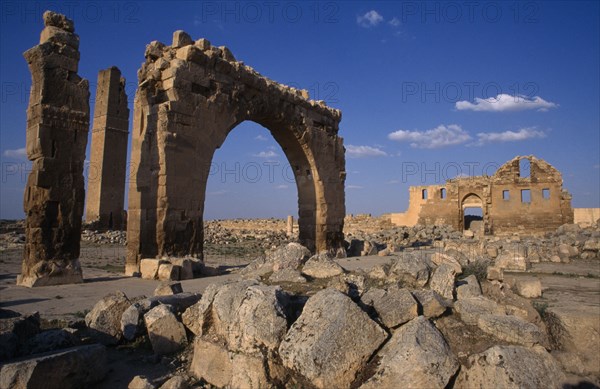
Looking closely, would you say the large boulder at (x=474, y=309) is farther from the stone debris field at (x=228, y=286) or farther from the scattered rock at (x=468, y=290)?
the scattered rock at (x=468, y=290)

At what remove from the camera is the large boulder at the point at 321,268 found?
4848 millimetres

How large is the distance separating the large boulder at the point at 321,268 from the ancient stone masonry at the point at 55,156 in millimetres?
4456

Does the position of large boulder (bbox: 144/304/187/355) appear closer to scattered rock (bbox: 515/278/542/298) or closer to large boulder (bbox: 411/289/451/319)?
large boulder (bbox: 411/289/451/319)

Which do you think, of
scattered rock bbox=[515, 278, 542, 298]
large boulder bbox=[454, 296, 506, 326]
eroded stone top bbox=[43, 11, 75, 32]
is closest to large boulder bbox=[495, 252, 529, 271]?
scattered rock bbox=[515, 278, 542, 298]

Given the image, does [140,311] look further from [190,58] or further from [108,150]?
[108,150]

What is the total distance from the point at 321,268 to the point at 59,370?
2.96 metres

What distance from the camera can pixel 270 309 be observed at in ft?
10.4

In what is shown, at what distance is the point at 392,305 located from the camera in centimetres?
335

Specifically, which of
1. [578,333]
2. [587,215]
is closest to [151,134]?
[578,333]

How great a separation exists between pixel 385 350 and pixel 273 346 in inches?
31.8

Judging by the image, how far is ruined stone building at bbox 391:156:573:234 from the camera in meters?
23.6

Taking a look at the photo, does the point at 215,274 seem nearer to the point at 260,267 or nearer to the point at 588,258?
the point at 260,267

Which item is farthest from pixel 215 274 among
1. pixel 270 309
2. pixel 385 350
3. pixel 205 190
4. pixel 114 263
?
pixel 385 350

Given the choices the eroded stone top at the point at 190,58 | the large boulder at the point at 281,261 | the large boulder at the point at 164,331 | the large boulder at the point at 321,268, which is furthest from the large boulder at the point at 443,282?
the eroded stone top at the point at 190,58
